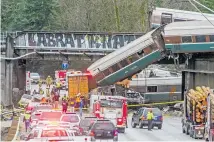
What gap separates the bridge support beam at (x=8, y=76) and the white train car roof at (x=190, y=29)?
56.2 ft

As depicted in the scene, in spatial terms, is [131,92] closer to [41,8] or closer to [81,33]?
[81,33]

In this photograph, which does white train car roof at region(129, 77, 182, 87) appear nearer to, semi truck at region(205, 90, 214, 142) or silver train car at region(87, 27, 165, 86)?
silver train car at region(87, 27, 165, 86)

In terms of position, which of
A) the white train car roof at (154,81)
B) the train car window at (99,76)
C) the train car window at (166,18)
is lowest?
the white train car roof at (154,81)

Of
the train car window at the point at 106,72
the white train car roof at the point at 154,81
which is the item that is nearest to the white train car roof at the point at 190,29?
the train car window at the point at 106,72

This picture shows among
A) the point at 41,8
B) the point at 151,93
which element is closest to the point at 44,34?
the point at 151,93

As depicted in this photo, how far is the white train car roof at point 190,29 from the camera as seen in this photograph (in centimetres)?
5259

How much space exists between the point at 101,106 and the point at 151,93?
80.6 feet

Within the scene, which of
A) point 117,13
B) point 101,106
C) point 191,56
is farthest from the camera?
point 117,13

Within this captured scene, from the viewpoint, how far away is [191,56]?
5591 cm

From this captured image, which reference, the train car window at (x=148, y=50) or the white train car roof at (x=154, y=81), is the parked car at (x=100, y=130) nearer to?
the train car window at (x=148, y=50)

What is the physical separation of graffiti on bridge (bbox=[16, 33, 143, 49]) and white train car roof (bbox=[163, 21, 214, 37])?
934 centimetres

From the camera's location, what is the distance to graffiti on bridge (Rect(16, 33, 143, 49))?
6269 centimetres

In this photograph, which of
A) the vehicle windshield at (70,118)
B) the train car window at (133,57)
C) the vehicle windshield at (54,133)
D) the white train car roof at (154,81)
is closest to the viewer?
the vehicle windshield at (54,133)

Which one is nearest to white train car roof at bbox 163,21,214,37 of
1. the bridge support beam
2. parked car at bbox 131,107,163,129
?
parked car at bbox 131,107,163,129
